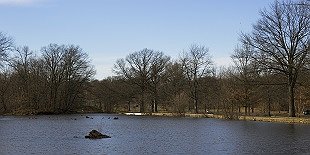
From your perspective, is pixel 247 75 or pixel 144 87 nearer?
pixel 247 75

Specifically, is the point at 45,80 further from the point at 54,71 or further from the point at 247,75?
the point at 247,75

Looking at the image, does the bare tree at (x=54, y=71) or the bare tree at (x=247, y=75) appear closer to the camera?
the bare tree at (x=247, y=75)

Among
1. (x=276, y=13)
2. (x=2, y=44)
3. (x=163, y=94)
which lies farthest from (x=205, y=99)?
(x=2, y=44)

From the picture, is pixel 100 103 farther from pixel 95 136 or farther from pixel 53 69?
pixel 95 136

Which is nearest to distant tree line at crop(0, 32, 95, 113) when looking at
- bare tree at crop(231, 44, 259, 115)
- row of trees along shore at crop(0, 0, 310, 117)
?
row of trees along shore at crop(0, 0, 310, 117)

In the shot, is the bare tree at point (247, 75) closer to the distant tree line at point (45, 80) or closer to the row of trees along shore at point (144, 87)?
the row of trees along shore at point (144, 87)

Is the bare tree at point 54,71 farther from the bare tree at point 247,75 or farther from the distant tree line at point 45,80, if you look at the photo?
the bare tree at point 247,75

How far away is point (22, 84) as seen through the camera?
7944 cm

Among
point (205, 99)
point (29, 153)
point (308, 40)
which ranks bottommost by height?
point (29, 153)

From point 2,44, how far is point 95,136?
39041mm

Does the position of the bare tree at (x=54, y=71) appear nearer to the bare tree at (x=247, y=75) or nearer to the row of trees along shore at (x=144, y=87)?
the row of trees along shore at (x=144, y=87)

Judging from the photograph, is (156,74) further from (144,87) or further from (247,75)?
(247,75)

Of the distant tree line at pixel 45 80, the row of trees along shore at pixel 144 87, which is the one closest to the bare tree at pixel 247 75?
the row of trees along shore at pixel 144 87

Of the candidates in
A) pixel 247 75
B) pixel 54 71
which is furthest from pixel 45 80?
pixel 247 75
